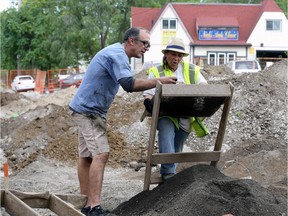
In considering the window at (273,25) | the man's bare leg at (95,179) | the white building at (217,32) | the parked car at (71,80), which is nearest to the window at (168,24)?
the white building at (217,32)

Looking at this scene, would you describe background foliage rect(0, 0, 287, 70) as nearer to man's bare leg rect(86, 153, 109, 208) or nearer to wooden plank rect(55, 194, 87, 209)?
wooden plank rect(55, 194, 87, 209)

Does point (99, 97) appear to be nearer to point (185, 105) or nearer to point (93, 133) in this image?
point (93, 133)

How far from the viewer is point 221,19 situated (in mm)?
50781

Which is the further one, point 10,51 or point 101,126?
point 10,51

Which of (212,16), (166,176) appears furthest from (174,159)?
(212,16)

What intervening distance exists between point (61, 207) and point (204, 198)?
1381 millimetres

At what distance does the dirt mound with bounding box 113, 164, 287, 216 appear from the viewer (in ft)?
17.3

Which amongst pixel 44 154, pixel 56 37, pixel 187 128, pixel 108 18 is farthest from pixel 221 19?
pixel 187 128

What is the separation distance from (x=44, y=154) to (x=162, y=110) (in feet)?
27.9

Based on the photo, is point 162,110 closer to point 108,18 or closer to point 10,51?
point 108,18

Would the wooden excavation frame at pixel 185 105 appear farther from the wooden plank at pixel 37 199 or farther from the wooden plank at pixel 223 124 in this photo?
the wooden plank at pixel 37 199

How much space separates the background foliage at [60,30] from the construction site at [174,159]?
26.8 m

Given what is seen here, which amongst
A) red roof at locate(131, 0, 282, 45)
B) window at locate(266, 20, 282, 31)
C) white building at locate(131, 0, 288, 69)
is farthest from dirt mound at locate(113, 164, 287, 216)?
window at locate(266, 20, 282, 31)

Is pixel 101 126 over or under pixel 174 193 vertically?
over
